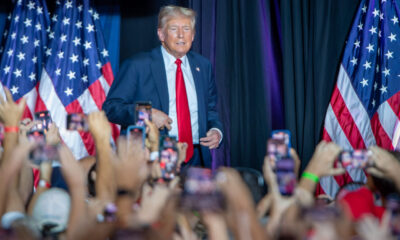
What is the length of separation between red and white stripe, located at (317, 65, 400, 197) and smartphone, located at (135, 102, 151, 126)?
2.23 meters

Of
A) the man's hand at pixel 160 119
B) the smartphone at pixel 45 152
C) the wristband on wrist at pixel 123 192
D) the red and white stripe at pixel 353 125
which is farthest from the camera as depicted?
the red and white stripe at pixel 353 125

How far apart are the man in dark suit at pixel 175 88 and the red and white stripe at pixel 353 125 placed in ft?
4.11

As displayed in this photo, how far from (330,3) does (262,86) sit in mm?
920

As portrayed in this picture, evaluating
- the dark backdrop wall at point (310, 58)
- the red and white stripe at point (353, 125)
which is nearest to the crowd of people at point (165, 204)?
the red and white stripe at point (353, 125)

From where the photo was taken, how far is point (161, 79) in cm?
336

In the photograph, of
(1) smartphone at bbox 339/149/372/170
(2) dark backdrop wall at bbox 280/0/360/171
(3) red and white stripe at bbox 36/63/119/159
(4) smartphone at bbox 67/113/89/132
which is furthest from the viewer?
(3) red and white stripe at bbox 36/63/119/159

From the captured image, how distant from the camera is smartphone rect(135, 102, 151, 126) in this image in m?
2.43

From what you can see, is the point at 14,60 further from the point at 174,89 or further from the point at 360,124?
the point at 360,124

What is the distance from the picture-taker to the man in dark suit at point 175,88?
331 cm

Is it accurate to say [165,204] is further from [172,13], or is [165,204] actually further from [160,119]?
[172,13]

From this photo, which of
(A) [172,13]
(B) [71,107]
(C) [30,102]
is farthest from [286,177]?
(C) [30,102]

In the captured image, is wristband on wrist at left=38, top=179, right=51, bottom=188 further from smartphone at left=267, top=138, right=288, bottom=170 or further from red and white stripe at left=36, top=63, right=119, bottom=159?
red and white stripe at left=36, top=63, right=119, bottom=159

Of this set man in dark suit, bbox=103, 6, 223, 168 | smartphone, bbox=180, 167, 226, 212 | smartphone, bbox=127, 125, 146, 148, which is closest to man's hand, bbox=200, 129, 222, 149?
man in dark suit, bbox=103, 6, 223, 168

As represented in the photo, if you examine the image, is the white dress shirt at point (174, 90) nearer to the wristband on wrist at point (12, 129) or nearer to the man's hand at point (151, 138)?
the man's hand at point (151, 138)
